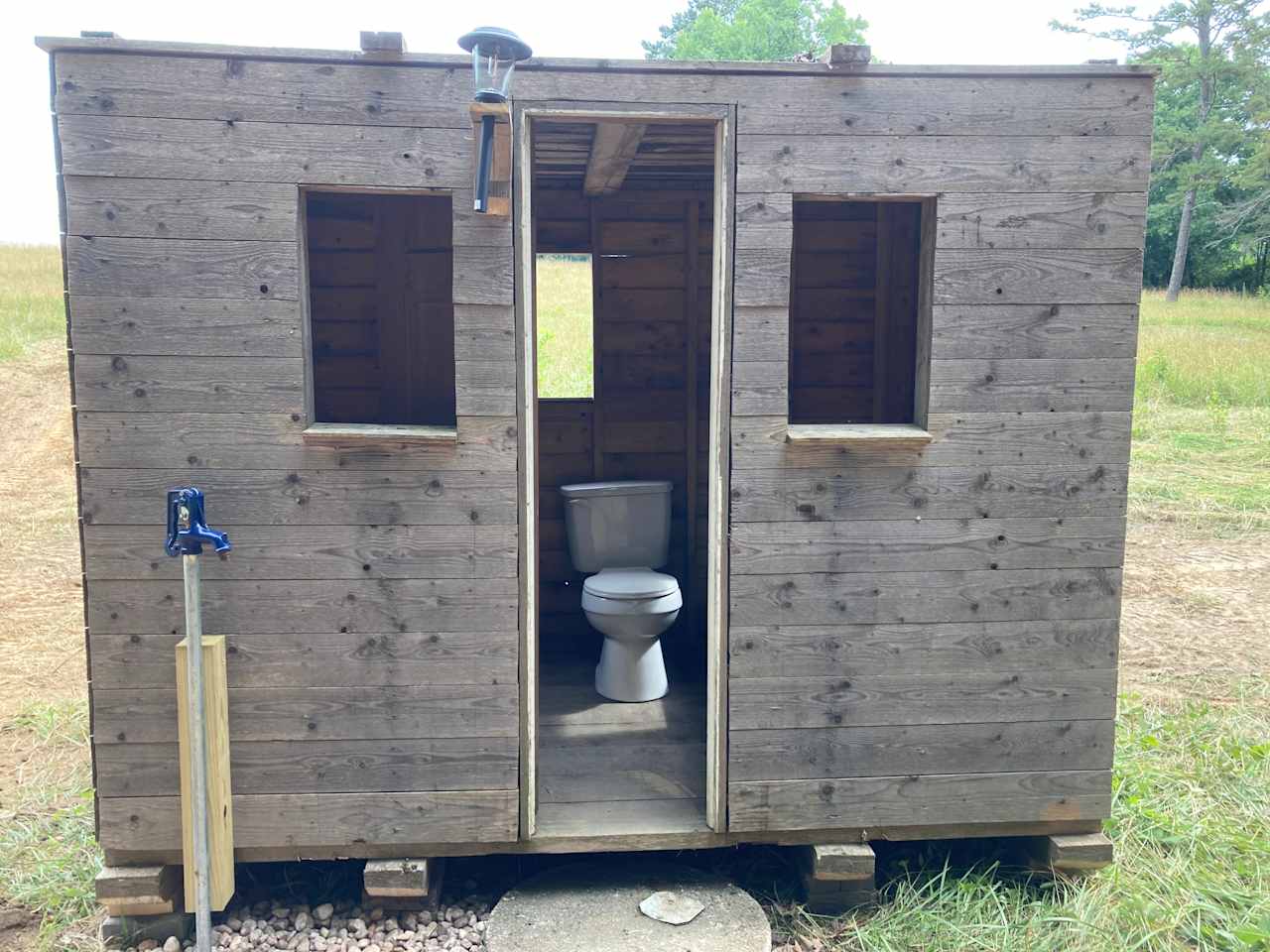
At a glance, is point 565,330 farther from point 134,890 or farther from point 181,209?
point 134,890

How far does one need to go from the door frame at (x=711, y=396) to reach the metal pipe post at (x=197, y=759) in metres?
0.91

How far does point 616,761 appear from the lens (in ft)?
12.3

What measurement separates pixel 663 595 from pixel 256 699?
5.93 ft

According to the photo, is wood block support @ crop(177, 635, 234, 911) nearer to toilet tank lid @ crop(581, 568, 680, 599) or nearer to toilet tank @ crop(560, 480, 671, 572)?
toilet tank lid @ crop(581, 568, 680, 599)

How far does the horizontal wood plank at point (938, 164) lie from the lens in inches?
117

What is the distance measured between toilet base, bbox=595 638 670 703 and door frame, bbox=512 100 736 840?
3.93ft

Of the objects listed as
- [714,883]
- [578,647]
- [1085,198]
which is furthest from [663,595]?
[1085,198]

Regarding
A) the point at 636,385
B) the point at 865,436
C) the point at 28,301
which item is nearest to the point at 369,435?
the point at 865,436

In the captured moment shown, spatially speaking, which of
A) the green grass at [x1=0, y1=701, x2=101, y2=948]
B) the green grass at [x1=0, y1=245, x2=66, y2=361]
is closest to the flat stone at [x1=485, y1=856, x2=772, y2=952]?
the green grass at [x1=0, y1=701, x2=101, y2=948]

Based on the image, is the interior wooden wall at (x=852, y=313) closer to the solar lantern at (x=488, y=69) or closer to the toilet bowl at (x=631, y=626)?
the toilet bowl at (x=631, y=626)

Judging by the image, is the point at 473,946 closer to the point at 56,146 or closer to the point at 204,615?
the point at 204,615

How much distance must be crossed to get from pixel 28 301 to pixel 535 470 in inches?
591

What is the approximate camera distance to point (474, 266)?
291cm

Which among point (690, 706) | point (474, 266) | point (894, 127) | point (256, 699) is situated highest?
point (894, 127)
